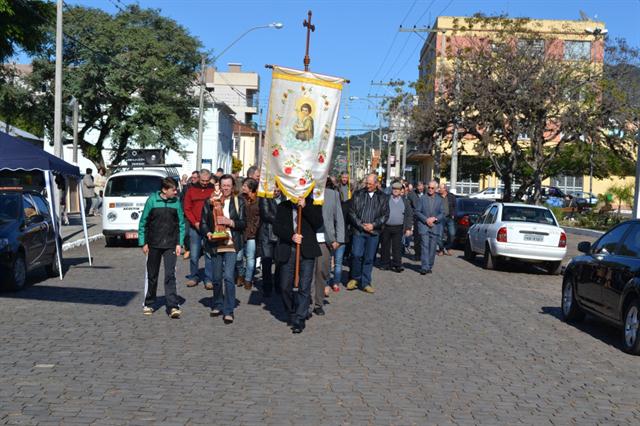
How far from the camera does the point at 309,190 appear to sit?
1009 centimetres

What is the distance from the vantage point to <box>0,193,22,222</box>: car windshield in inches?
523

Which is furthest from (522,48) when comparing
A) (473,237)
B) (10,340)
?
(10,340)

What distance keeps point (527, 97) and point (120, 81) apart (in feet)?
69.5

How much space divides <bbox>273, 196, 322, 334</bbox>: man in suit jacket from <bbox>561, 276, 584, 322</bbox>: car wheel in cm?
383

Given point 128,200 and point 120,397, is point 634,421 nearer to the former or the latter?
point 120,397

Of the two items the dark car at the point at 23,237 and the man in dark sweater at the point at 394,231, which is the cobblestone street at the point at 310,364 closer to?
the dark car at the point at 23,237

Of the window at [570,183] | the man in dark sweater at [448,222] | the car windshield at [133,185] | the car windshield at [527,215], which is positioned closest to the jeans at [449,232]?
the man in dark sweater at [448,222]

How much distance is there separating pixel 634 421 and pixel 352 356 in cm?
294

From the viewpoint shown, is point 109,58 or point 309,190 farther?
point 109,58

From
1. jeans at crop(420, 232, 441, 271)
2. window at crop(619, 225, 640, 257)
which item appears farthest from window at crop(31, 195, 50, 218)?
window at crop(619, 225, 640, 257)

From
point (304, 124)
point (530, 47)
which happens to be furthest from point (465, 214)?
point (304, 124)

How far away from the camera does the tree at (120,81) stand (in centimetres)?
4184

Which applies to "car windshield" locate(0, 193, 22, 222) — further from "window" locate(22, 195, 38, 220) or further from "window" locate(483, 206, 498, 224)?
"window" locate(483, 206, 498, 224)

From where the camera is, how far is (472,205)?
24.5m
